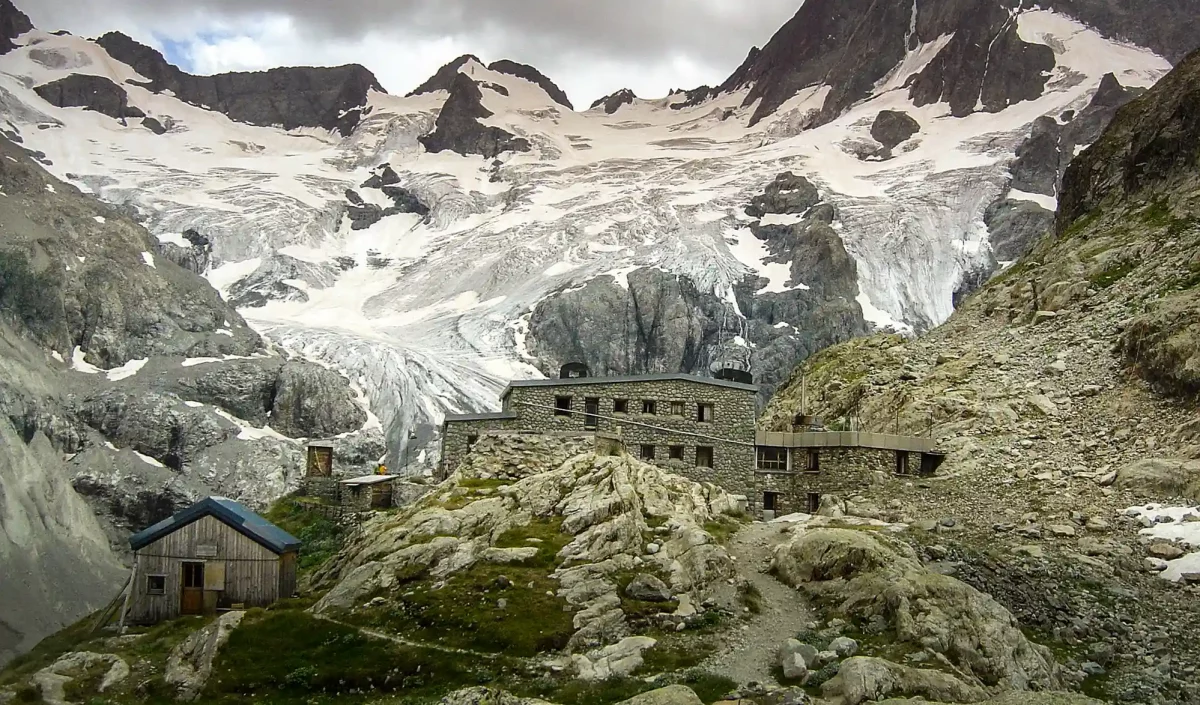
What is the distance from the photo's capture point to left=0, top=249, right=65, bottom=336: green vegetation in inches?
6752

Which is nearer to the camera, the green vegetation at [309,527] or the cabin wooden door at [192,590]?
the cabin wooden door at [192,590]

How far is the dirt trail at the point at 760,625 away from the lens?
96.6 feet

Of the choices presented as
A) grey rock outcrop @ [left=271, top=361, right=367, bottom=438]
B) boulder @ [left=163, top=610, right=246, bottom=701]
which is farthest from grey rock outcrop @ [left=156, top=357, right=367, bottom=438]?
boulder @ [left=163, top=610, right=246, bottom=701]

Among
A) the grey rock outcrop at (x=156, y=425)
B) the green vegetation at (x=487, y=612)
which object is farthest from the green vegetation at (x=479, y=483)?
the grey rock outcrop at (x=156, y=425)

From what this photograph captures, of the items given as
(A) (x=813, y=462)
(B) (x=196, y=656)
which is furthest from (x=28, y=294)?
(B) (x=196, y=656)

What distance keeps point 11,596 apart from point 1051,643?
11499cm

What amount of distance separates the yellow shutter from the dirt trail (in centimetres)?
2003

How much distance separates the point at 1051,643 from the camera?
33250 mm

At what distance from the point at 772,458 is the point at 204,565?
95.6ft

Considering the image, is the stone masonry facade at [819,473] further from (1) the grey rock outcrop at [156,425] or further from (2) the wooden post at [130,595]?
(1) the grey rock outcrop at [156,425]

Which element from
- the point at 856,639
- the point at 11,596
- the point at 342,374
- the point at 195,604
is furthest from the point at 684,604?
the point at 342,374

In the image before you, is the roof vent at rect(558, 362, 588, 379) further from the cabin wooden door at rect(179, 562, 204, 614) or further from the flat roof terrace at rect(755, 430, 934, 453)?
the cabin wooden door at rect(179, 562, 204, 614)

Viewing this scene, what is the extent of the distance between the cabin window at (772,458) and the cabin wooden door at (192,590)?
1123 inches

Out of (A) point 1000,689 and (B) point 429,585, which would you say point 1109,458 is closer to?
(A) point 1000,689
